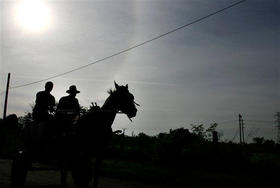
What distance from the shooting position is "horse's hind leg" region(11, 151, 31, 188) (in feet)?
29.7

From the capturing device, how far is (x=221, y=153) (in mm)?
17844

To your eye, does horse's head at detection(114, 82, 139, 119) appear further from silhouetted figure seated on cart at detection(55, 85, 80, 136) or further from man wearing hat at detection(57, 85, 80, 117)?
man wearing hat at detection(57, 85, 80, 117)

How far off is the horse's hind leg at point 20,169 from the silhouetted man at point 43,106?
1.02m

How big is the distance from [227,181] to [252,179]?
1.16 m

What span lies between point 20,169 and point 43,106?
1651mm

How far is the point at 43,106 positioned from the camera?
9422 millimetres

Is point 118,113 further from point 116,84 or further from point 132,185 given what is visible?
point 132,185

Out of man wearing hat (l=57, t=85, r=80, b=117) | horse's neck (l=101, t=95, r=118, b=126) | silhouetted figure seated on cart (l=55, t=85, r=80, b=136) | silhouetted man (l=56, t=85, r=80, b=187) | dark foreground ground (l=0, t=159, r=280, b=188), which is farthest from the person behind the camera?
dark foreground ground (l=0, t=159, r=280, b=188)

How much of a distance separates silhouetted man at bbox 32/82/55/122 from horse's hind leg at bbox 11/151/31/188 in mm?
1017

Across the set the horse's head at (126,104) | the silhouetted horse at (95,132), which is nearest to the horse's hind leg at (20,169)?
the silhouetted horse at (95,132)

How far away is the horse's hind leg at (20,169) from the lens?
904cm

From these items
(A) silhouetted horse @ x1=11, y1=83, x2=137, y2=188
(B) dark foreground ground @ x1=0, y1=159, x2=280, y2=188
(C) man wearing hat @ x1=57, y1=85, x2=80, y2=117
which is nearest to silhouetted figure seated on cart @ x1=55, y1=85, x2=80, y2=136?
(C) man wearing hat @ x1=57, y1=85, x2=80, y2=117

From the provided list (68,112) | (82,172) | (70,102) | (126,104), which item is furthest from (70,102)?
(82,172)

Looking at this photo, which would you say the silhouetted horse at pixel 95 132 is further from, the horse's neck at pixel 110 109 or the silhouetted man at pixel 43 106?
the silhouetted man at pixel 43 106
